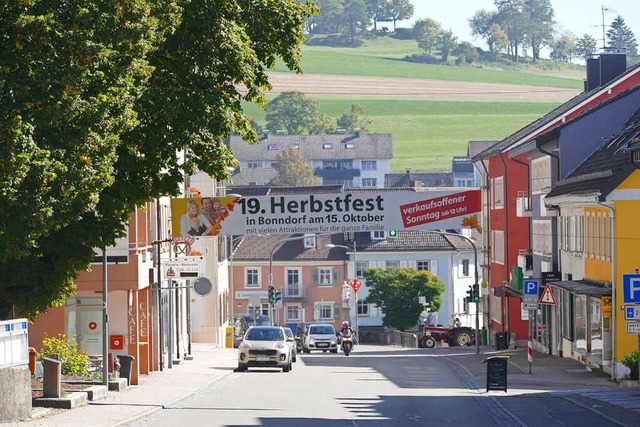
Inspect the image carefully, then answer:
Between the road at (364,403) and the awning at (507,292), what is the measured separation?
14.9 metres

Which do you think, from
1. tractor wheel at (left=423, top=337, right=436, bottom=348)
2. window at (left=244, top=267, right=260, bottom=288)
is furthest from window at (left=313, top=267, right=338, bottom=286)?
tractor wheel at (left=423, top=337, right=436, bottom=348)

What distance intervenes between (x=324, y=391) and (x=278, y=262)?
73.3 metres

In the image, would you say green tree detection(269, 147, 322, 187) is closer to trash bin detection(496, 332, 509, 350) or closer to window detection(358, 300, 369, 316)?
window detection(358, 300, 369, 316)

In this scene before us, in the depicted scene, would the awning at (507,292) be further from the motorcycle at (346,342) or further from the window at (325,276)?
the window at (325,276)

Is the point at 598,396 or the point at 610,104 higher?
the point at 610,104

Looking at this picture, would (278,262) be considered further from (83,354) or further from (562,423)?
(562,423)

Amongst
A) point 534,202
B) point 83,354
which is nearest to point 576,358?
point 534,202

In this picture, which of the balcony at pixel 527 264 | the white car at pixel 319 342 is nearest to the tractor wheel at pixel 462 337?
the white car at pixel 319 342

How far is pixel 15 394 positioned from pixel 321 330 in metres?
42.5

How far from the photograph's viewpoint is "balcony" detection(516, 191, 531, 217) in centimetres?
6397

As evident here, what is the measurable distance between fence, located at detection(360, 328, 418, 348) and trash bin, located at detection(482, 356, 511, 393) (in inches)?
1751

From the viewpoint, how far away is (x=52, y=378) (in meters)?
30.6

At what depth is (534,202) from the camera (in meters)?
62.9

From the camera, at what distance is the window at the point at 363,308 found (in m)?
109
